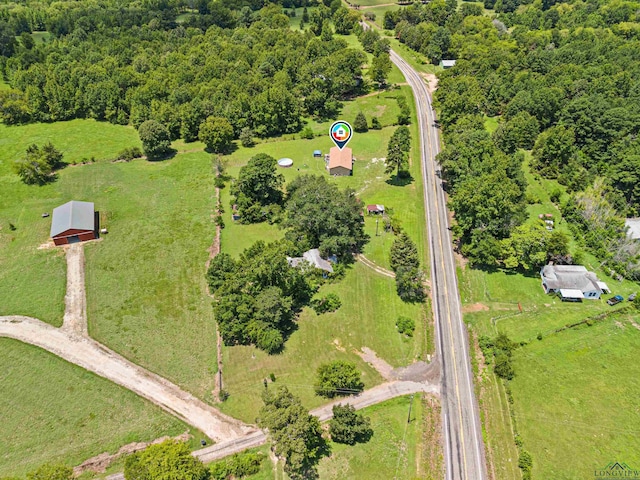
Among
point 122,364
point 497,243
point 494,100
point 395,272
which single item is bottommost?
point 122,364

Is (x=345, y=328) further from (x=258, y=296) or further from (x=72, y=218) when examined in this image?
(x=72, y=218)

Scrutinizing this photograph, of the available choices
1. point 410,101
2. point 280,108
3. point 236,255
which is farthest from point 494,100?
→ point 236,255

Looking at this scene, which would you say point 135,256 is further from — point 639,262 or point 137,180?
point 639,262

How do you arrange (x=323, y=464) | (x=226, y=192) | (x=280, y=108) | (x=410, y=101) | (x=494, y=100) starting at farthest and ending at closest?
(x=410, y=101), (x=494, y=100), (x=280, y=108), (x=226, y=192), (x=323, y=464)

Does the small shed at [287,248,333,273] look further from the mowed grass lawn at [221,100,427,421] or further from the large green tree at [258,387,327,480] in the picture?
the large green tree at [258,387,327,480]

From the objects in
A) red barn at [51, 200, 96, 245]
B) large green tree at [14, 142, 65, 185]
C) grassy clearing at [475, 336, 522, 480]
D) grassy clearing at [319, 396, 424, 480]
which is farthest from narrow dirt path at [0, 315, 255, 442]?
large green tree at [14, 142, 65, 185]

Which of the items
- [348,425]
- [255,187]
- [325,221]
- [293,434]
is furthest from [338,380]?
[255,187]
